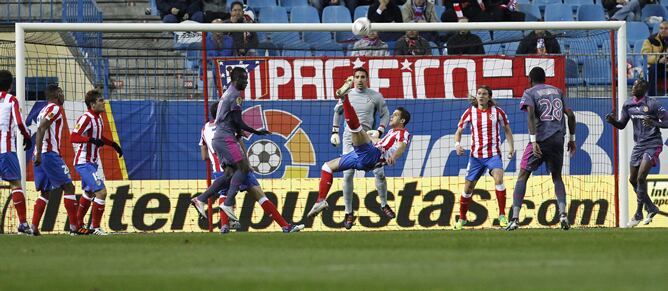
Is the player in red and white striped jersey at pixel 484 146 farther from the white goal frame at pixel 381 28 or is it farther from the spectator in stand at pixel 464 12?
the spectator in stand at pixel 464 12

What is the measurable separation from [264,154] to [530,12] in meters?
7.99

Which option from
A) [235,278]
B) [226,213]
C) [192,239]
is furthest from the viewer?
[226,213]

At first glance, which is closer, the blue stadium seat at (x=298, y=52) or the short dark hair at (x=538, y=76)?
the short dark hair at (x=538, y=76)

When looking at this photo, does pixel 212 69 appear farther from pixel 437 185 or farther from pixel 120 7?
pixel 120 7

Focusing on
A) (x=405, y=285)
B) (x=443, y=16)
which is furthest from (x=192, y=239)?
(x=443, y=16)

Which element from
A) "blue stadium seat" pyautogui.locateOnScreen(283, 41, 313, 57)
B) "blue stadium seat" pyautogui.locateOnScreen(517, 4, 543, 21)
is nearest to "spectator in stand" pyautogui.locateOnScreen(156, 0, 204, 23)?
"blue stadium seat" pyautogui.locateOnScreen(283, 41, 313, 57)

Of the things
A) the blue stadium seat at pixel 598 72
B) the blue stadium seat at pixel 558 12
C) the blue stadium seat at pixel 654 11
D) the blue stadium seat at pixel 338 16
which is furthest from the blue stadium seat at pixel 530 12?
the blue stadium seat at pixel 598 72

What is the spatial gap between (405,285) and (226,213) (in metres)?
7.88

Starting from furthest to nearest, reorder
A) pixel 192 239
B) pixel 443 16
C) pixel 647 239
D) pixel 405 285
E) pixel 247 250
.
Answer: pixel 443 16 < pixel 192 239 < pixel 647 239 < pixel 247 250 < pixel 405 285

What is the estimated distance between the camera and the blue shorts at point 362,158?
54.2 feet

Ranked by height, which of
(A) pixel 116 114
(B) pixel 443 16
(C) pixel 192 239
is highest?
(B) pixel 443 16

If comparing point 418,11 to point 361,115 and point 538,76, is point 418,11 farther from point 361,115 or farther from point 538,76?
point 538,76

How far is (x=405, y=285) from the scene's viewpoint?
8.44 meters

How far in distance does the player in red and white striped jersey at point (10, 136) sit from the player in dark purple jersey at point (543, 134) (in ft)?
20.5
